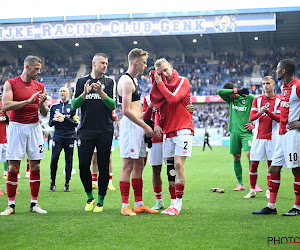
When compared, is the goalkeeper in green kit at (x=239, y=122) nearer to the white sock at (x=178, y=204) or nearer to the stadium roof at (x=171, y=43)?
the white sock at (x=178, y=204)

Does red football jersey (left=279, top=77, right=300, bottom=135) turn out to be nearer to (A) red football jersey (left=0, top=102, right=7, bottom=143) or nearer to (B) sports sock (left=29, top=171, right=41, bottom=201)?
(B) sports sock (left=29, top=171, right=41, bottom=201)

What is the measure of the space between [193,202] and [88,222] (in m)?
2.58

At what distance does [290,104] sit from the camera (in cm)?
641

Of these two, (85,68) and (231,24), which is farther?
(85,68)

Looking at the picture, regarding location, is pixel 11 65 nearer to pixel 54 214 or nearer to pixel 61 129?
pixel 61 129

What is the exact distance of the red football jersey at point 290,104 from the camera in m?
6.34

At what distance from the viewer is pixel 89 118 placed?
22.0 ft

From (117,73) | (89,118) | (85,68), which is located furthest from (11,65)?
(89,118)

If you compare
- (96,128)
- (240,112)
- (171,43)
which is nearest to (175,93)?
(96,128)

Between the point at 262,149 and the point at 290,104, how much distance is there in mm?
2476

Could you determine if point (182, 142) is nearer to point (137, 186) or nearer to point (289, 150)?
point (137, 186)

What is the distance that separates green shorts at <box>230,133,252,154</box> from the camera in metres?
9.63

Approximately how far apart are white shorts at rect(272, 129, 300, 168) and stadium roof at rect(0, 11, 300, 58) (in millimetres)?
41764

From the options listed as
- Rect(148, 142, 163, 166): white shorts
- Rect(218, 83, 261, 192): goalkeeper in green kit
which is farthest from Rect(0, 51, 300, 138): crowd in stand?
Rect(148, 142, 163, 166): white shorts
